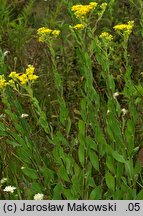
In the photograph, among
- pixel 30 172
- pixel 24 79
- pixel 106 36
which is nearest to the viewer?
pixel 24 79

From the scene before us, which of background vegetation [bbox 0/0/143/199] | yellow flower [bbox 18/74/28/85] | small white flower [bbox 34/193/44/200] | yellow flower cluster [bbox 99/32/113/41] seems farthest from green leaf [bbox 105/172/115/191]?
yellow flower cluster [bbox 99/32/113/41]

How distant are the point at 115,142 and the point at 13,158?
29.1 inches

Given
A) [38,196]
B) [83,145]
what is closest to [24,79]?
[83,145]

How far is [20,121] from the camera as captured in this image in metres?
2.37

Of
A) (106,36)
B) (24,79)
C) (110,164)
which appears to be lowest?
(110,164)

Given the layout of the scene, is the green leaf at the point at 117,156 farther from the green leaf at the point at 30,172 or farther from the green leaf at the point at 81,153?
the green leaf at the point at 30,172

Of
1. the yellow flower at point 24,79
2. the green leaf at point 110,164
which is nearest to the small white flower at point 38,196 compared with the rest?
the green leaf at point 110,164

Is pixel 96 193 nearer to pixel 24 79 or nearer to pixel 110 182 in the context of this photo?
pixel 110 182

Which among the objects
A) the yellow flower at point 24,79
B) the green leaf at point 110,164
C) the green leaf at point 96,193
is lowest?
the green leaf at point 96,193

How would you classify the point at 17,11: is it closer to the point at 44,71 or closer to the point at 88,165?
the point at 44,71

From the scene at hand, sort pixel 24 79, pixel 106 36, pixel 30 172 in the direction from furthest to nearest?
pixel 106 36
pixel 30 172
pixel 24 79

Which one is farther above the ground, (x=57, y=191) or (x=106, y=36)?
(x=106, y=36)

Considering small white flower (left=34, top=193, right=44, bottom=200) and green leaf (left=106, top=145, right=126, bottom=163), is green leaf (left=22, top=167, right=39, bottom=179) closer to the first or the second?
small white flower (left=34, top=193, right=44, bottom=200)

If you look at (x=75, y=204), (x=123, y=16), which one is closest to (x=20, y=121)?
(x=75, y=204)
